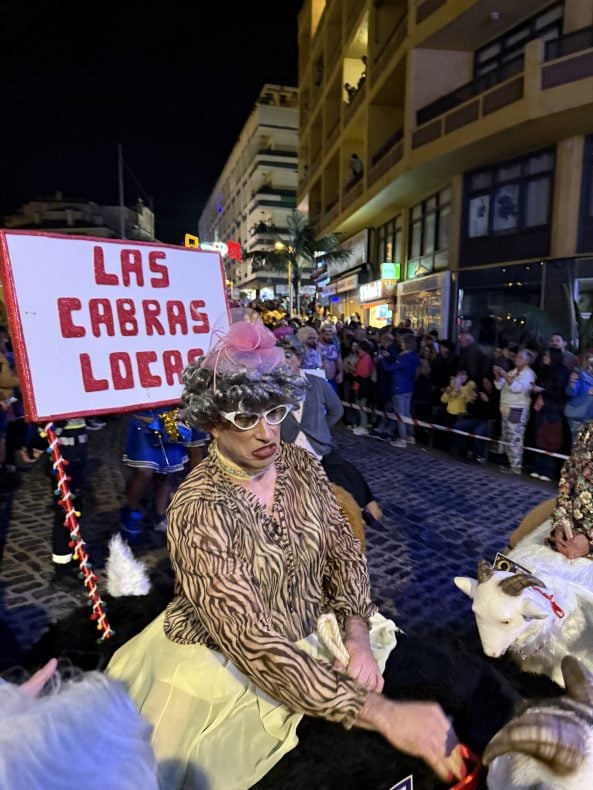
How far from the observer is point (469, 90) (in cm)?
1542

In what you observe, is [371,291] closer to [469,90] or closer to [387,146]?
[387,146]

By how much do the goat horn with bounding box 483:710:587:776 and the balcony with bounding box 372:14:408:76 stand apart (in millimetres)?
20638

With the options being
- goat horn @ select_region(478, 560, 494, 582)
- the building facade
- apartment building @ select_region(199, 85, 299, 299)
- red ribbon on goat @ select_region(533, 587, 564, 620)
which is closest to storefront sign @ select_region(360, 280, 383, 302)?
goat horn @ select_region(478, 560, 494, 582)

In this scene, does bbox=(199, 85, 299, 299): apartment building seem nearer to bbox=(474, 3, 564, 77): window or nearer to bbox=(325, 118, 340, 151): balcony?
bbox=(325, 118, 340, 151): balcony

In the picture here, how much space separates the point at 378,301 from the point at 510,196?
370 inches

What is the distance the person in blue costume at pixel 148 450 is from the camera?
4.89 metres

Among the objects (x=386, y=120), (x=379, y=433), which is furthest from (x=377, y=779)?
(x=386, y=120)

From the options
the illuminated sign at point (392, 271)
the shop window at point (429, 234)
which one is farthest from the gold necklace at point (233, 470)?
the illuminated sign at point (392, 271)

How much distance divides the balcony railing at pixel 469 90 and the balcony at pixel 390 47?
2.84 meters

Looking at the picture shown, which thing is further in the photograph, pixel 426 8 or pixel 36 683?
pixel 426 8

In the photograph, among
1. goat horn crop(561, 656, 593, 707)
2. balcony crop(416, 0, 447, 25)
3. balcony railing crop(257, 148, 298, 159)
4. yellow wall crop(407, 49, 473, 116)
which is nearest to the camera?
goat horn crop(561, 656, 593, 707)

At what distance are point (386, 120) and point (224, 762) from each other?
24.8 meters

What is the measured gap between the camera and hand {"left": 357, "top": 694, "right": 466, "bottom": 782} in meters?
1.43

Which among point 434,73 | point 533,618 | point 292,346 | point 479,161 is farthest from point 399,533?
point 434,73
